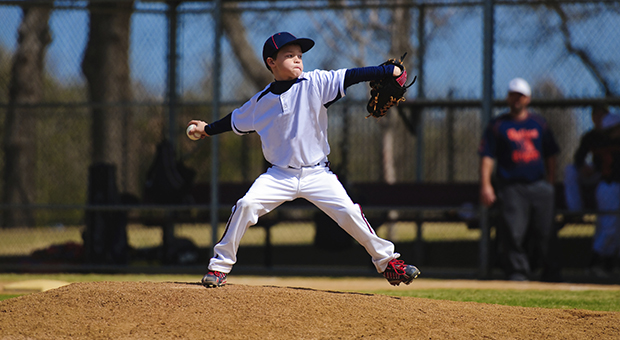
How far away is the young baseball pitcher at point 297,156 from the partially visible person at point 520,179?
260cm

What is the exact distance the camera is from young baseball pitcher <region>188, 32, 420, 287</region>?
4383mm

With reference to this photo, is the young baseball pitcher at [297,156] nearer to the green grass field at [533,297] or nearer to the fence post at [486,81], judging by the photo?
the green grass field at [533,297]

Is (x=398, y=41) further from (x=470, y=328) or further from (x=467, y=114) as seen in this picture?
(x=470, y=328)

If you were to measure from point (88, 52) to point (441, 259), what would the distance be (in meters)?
8.77

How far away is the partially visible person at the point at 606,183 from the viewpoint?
7406 mm

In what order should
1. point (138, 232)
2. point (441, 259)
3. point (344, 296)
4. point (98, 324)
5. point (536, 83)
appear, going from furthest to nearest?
point (138, 232) < point (441, 259) < point (536, 83) < point (344, 296) < point (98, 324)

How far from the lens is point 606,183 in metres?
7.52

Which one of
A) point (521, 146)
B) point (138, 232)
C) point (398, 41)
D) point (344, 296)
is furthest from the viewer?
point (138, 232)

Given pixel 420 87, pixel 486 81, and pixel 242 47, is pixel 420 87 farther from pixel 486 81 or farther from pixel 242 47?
pixel 242 47

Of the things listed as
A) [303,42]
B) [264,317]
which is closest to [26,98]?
[303,42]

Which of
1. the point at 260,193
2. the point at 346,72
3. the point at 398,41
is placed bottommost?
the point at 260,193

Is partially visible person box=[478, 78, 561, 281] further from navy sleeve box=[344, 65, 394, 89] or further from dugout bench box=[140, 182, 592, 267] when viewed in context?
navy sleeve box=[344, 65, 394, 89]

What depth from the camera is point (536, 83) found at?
8914mm

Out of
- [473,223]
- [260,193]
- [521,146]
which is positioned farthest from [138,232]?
A: [260,193]
